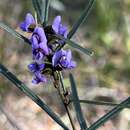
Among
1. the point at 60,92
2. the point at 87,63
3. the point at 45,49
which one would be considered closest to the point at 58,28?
the point at 45,49

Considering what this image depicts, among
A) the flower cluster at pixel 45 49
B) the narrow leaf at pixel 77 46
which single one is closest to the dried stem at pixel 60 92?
the flower cluster at pixel 45 49

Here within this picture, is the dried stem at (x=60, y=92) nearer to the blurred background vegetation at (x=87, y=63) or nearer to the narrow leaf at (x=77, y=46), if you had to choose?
the narrow leaf at (x=77, y=46)

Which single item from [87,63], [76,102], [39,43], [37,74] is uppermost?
[39,43]


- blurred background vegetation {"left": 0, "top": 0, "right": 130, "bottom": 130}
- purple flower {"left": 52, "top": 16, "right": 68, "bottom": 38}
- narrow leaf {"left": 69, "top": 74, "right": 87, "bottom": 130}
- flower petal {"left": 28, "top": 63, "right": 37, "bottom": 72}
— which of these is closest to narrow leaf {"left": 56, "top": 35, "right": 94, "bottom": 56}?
purple flower {"left": 52, "top": 16, "right": 68, "bottom": 38}

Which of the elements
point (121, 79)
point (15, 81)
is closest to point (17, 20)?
point (121, 79)

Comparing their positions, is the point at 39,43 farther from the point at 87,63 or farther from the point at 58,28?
the point at 87,63

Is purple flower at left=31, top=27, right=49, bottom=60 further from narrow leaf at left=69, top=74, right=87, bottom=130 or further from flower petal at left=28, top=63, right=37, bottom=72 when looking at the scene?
narrow leaf at left=69, top=74, right=87, bottom=130

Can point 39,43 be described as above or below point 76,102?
above

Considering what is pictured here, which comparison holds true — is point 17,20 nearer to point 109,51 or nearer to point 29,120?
point 109,51
